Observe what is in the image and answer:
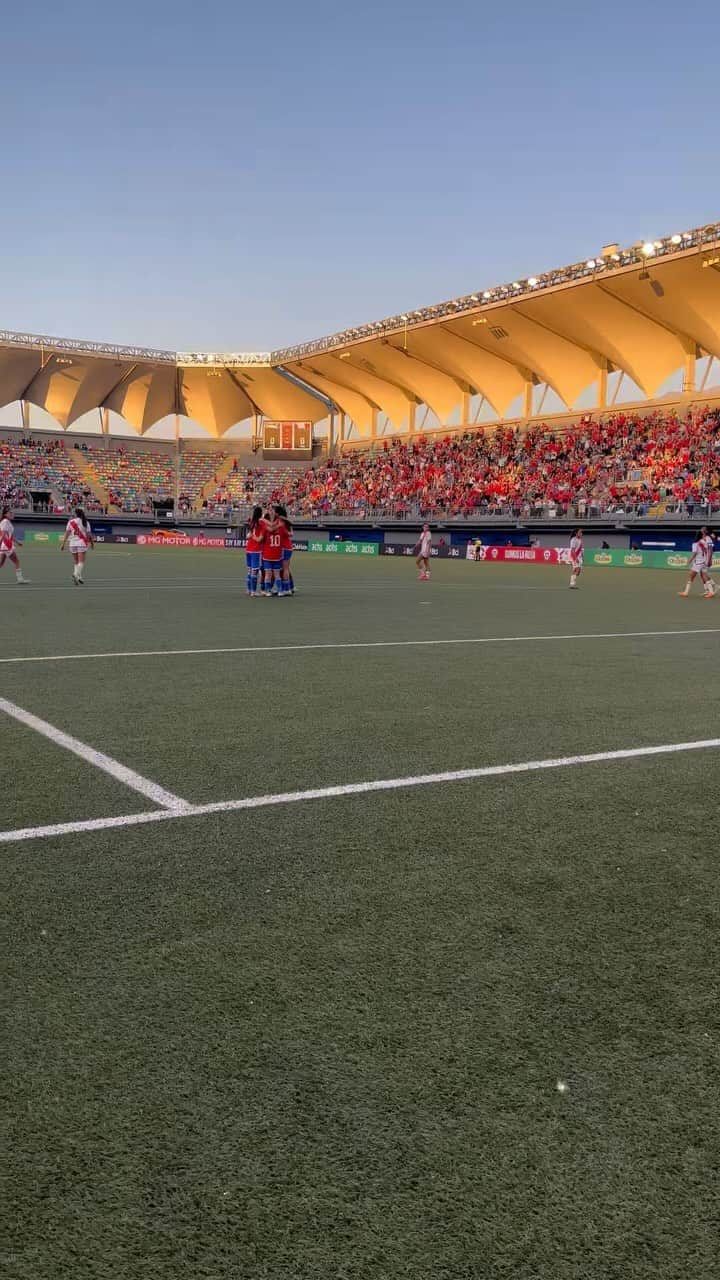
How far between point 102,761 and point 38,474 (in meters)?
76.1

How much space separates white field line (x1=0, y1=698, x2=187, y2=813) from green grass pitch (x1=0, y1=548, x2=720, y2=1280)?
0.08 m

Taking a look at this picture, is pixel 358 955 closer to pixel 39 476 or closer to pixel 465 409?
pixel 465 409

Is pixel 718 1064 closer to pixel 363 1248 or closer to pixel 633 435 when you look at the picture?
pixel 363 1248

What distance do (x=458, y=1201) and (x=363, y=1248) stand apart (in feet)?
0.76

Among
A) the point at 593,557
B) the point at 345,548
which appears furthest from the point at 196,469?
the point at 593,557

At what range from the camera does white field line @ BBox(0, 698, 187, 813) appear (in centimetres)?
467

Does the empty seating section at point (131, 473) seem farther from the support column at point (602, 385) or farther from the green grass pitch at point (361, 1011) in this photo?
the green grass pitch at point (361, 1011)

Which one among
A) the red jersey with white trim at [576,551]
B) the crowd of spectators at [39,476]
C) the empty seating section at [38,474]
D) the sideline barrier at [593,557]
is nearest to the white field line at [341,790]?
the red jersey with white trim at [576,551]

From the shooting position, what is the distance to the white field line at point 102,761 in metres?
4.67

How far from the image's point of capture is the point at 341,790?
4859mm

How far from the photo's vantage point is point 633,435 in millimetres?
52625

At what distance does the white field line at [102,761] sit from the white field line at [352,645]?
2.62 m

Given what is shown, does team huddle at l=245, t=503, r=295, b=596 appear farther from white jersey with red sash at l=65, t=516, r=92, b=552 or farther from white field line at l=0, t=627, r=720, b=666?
white field line at l=0, t=627, r=720, b=666

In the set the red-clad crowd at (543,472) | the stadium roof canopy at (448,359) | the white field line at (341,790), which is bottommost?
the white field line at (341,790)
